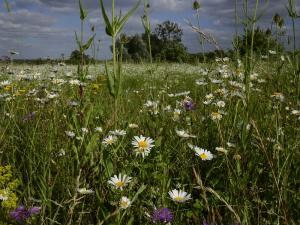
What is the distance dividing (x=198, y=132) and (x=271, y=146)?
0.50 metres

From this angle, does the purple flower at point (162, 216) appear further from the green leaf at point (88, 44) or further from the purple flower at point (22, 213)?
the green leaf at point (88, 44)

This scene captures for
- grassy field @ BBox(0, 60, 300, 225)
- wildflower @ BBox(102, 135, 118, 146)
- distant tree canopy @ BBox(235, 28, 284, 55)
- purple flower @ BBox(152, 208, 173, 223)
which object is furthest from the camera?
distant tree canopy @ BBox(235, 28, 284, 55)

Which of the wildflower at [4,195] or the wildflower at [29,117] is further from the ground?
the wildflower at [29,117]

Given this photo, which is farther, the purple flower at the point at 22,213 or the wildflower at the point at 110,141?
the wildflower at the point at 110,141

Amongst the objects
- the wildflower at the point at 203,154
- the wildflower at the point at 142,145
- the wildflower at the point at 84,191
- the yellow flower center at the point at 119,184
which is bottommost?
the wildflower at the point at 84,191

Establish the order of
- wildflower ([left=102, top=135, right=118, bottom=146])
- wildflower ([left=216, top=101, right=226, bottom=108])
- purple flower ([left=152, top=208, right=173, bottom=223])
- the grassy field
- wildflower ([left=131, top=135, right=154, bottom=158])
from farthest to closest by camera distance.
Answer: wildflower ([left=216, top=101, right=226, bottom=108])
wildflower ([left=102, top=135, right=118, bottom=146])
wildflower ([left=131, top=135, right=154, bottom=158])
the grassy field
purple flower ([left=152, top=208, right=173, bottom=223])

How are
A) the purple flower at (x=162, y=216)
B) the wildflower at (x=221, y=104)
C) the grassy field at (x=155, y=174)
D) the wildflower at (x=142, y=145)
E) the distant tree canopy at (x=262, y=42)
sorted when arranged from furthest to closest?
1. the wildflower at (x=221, y=104)
2. the distant tree canopy at (x=262, y=42)
3. the wildflower at (x=142, y=145)
4. the grassy field at (x=155, y=174)
5. the purple flower at (x=162, y=216)

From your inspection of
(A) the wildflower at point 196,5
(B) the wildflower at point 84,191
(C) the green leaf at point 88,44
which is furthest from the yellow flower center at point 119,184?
(A) the wildflower at point 196,5

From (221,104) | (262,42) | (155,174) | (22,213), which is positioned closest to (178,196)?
(155,174)

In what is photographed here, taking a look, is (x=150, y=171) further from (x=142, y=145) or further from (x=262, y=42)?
(x=262, y=42)

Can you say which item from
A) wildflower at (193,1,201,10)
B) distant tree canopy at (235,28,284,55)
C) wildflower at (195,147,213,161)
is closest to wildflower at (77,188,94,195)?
wildflower at (195,147,213,161)

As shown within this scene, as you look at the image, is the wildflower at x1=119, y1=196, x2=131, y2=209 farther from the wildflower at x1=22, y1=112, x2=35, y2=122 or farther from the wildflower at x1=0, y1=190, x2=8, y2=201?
the wildflower at x1=22, y1=112, x2=35, y2=122

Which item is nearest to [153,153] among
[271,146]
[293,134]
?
[271,146]

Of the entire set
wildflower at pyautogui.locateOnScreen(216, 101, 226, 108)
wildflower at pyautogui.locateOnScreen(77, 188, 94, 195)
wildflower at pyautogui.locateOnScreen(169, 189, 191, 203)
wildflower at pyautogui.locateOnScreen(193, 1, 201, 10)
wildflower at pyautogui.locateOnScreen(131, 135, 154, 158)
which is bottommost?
wildflower at pyautogui.locateOnScreen(169, 189, 191, 203)
